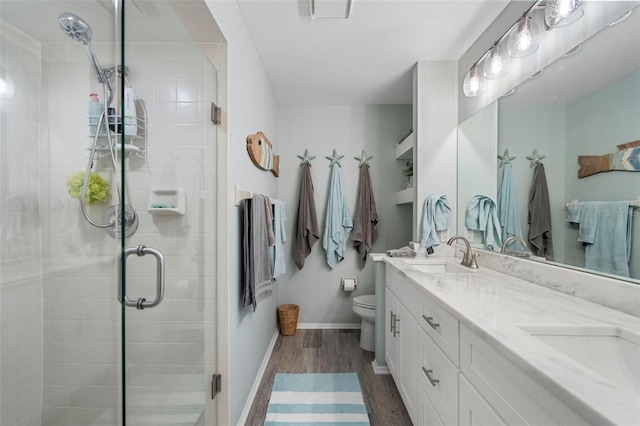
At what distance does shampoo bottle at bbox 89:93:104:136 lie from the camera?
93 centimetres

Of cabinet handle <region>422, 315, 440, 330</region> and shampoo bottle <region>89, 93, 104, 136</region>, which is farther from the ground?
shampoo bottle <region>89, 93, 104, 136</region>

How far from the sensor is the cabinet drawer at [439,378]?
1006mm

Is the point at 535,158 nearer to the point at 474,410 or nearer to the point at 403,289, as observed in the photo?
the point at 403,289

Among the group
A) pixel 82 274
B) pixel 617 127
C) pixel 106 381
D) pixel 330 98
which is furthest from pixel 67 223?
pixel 330 98

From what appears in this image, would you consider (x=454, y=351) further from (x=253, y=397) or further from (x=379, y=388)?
(x=253, y=397)

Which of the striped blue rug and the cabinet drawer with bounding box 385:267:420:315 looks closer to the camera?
the cabinet drawer with bounding box 385:267:420:315

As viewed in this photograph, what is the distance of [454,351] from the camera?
3.28ft

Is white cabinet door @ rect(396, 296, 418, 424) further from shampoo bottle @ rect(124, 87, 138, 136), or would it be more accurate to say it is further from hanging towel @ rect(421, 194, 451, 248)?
shampoo bottle @ rect(124, 87, 138, 136)

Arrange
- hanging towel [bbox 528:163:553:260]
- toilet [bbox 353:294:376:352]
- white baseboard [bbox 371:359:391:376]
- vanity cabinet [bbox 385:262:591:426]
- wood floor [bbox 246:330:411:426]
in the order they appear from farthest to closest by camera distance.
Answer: toilet [bbox 353:294:376:352], white baseboard [bbox 371:359:391:376], wood floor [bbox 246:330:411:426], hanging towel [bbox 528:163:553:260], vanity cabinet [bbox 385:262:591:426]

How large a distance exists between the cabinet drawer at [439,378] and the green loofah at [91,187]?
1.37 m

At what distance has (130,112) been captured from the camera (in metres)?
1.08

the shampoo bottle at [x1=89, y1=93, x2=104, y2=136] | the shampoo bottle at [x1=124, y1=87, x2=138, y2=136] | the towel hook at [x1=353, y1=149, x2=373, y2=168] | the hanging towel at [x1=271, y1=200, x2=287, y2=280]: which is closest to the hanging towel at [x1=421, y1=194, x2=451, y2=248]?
the towel hook at [x1=353, y1=149, x2=373, y2=168]

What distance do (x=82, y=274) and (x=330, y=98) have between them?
2604mm

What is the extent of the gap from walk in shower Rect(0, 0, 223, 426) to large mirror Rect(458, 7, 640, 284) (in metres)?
1.63
